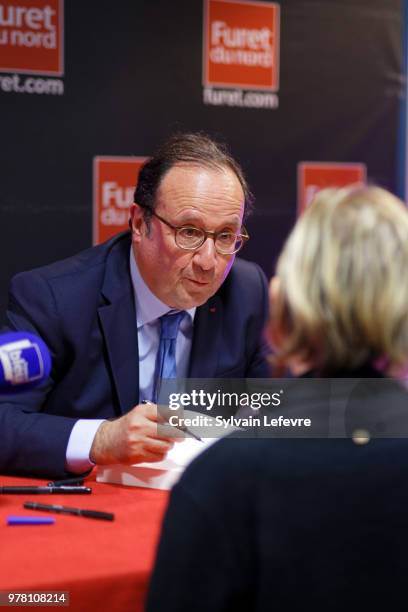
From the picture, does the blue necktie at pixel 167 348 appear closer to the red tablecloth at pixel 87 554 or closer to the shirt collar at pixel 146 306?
the shirt collar at pixel 146 306

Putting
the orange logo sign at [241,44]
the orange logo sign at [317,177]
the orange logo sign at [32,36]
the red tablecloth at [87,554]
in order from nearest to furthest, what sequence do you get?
1. the red tablecloth at [87,554]
2. the orange logo sign at [32,36]
3. the orange logo sign at [241,44]
4. the orange logo sign at [317,177]

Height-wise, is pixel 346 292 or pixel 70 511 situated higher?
pixel 346 292

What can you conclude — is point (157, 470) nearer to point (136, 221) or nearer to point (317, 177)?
point (136, 221)

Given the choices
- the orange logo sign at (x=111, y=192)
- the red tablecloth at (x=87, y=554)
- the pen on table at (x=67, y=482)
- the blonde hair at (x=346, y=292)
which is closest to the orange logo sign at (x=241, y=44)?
the orange logo sign at (x=111, y=192)

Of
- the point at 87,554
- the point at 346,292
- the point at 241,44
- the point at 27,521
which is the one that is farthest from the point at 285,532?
the point at 241,44

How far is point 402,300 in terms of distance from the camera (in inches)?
39.2

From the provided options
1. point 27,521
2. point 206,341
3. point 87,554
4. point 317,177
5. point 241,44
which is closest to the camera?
point 87,554

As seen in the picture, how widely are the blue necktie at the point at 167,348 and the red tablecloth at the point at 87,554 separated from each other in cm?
65

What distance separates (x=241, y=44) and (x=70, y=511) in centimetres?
231

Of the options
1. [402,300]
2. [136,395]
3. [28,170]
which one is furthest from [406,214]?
[28,170]

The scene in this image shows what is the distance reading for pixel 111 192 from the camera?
10.6ft

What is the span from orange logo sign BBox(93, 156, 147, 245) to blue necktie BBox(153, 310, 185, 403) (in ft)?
3.21

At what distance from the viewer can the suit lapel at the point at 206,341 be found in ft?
7.62

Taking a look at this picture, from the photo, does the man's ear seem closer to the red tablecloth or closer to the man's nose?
the man's nose
